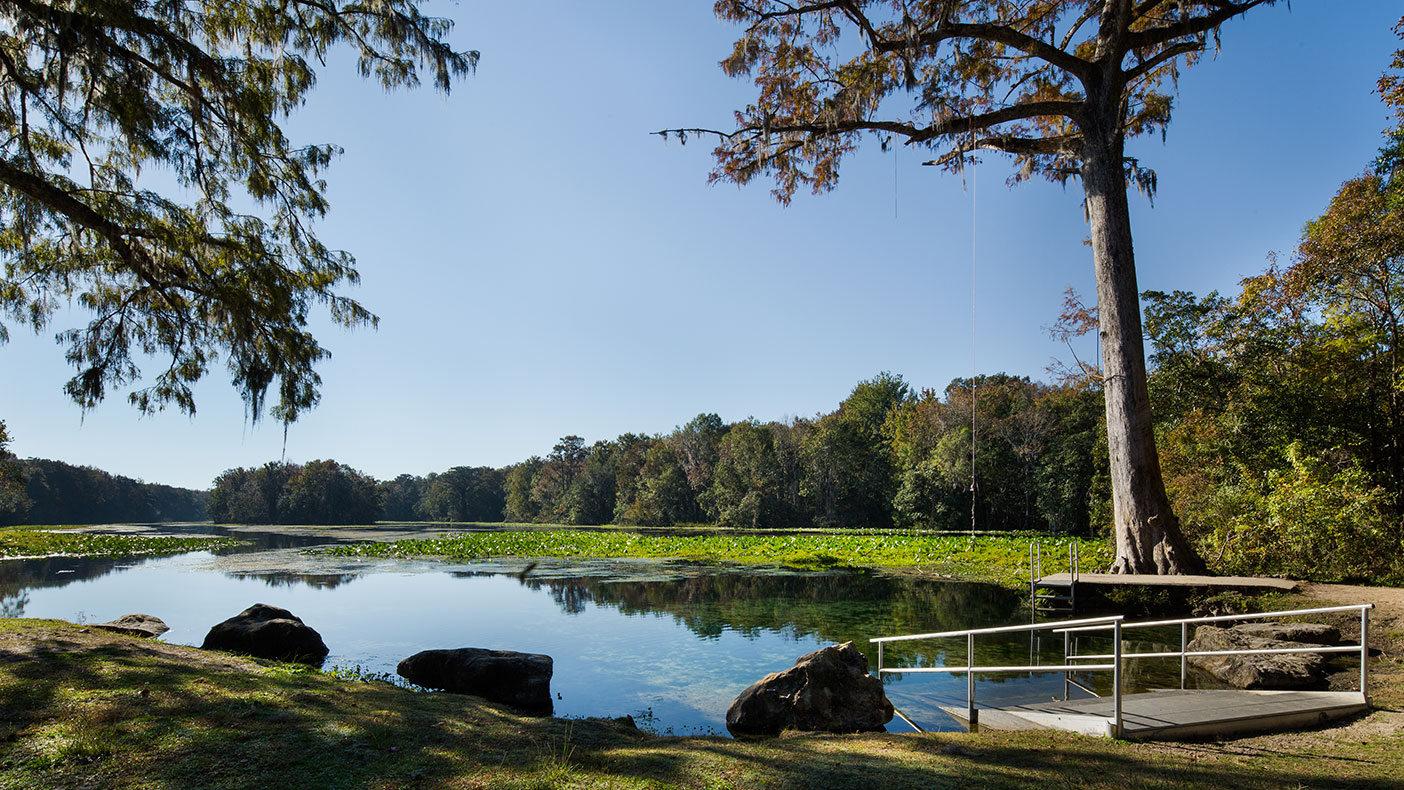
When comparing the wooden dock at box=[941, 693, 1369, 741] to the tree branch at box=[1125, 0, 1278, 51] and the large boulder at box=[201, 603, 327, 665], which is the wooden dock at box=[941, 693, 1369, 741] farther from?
the tree branch at box=[1125, 0, 1278, 51]

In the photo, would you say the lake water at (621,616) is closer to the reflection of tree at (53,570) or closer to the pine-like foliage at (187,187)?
the reflection of tree at (53,570)

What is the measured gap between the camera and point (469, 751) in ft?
15.9

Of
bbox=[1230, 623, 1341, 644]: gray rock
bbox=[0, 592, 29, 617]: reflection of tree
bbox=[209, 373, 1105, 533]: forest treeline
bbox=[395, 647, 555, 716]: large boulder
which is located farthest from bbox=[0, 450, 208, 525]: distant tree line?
bbox=[1230, 623, 1341, 644]: gray rock

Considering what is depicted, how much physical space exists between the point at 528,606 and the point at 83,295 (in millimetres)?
10831

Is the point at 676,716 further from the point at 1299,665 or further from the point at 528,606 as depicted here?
the point at 528,606

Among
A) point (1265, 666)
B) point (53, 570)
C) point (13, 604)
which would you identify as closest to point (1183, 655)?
point (1265, 666)

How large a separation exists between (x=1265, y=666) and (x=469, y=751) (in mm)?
8428

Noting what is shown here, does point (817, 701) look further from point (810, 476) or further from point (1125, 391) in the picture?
point (810, 476)

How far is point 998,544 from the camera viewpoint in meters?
29.0

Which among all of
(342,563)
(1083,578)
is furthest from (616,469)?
(1083,578)

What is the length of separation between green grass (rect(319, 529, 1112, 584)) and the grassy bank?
13.4 metres

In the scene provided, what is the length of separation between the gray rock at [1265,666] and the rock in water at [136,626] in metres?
13.8

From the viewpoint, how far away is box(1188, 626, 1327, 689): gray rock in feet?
24.6

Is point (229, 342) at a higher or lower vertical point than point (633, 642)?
higher
